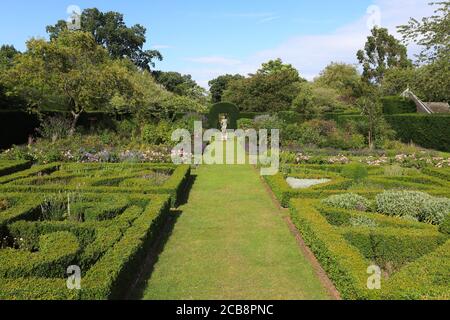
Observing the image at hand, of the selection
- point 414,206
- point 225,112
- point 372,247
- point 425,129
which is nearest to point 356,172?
point 414,206

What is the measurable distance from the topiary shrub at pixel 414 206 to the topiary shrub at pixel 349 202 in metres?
0.25

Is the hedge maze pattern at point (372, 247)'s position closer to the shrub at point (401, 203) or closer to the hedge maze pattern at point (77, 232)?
the shrub at point (401, 203)

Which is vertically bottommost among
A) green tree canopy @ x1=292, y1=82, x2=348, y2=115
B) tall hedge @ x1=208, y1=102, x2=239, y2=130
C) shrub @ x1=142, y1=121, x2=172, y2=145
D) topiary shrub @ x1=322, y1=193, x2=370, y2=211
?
topiary shrub @ x1=322, y1=193, x2=370, y2=211

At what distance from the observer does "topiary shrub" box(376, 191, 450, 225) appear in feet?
21.3

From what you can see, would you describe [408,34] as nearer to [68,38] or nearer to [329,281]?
[68,38]

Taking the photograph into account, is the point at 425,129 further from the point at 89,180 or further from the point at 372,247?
the point at 89,180

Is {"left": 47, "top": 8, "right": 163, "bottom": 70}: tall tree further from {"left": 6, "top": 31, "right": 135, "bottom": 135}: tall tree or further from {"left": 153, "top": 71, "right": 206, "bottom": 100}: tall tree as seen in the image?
{"left": 6, "top": 31, "right": 135, "bottom": 135}: tall tree

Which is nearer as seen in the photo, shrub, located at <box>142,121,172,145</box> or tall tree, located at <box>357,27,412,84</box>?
shrub, located at <box>142,121,172,145</box>

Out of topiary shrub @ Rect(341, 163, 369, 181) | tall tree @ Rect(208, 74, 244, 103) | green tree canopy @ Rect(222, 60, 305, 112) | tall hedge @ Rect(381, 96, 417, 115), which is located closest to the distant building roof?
tall hedge @ Rect(381, 96, 417, 115)

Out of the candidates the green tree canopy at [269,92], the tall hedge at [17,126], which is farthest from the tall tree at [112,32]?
the tall hedge at [17,126]

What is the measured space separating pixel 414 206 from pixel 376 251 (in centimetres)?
178

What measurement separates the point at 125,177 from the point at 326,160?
687cm

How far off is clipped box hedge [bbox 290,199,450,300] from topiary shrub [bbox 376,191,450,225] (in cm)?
72

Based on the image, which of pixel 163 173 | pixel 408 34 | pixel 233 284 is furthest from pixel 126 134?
pixel 408 34
